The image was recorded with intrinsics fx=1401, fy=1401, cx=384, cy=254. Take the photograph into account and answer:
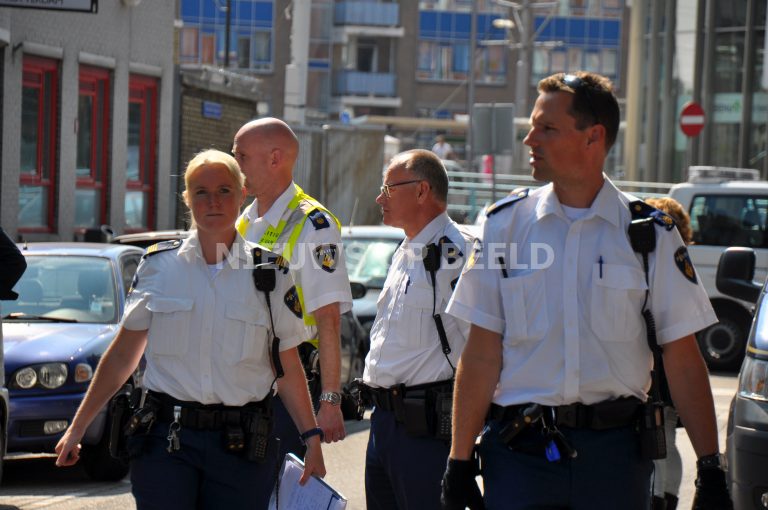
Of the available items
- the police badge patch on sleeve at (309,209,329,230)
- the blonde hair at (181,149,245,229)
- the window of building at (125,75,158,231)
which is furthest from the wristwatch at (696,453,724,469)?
the window of building at (125,75,158,231)

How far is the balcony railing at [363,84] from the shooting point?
64.7 meters

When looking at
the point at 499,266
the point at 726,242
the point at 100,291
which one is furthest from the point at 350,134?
the point at 499,266

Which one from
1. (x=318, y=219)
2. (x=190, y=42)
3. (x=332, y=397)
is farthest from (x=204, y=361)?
(x=190, y=42)

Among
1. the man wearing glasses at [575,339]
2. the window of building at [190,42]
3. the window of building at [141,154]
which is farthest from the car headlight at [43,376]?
the window of building at [190,42]

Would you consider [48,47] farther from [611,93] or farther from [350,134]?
[611,93]

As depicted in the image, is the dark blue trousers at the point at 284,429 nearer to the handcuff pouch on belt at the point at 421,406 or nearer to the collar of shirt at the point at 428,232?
the handcuff pouch on belt at the point at 421,406

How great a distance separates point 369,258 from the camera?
12.7m

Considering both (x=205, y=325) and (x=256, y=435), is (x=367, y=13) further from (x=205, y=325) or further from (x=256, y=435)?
(x=256, y=435)

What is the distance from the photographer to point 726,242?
51.3ft

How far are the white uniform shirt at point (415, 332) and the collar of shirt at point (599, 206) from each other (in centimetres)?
131

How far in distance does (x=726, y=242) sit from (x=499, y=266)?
1220cm

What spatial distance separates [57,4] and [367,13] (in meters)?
53.3

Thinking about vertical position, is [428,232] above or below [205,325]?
above

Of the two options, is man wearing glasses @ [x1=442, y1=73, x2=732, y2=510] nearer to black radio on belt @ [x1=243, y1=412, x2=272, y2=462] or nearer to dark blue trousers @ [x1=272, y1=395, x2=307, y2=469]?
black radio on belt @ [x1=243, y1=412, x2=272, y2=462]
